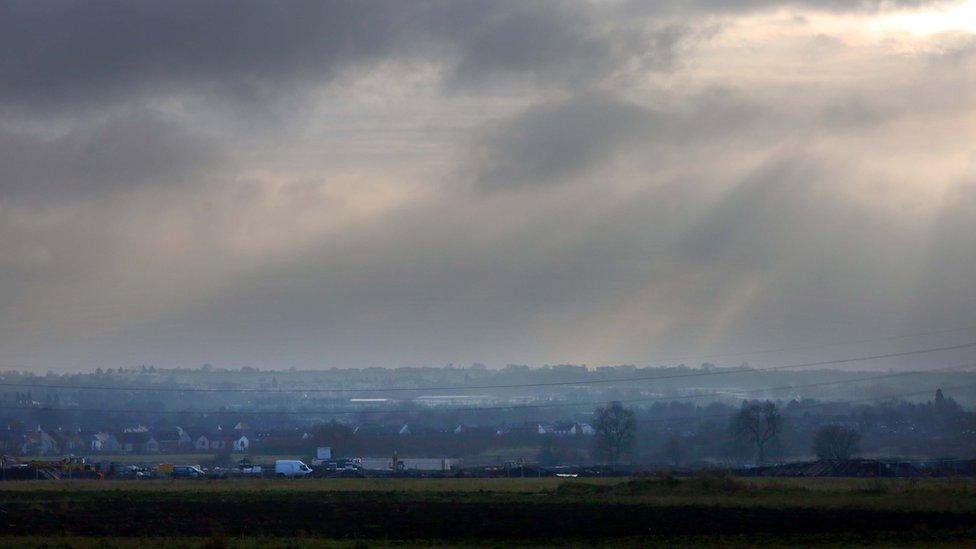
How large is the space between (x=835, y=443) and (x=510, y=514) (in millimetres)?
74620

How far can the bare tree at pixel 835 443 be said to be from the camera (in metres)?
110

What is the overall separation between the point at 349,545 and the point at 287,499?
74.2 ft

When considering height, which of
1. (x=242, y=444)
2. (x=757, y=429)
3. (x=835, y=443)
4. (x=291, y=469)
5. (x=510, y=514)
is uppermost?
(x=757, y=429)

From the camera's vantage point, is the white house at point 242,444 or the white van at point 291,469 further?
the white house at point 242,444

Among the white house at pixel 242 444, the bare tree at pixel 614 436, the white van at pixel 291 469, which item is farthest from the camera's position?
the white house at pixel 242 444

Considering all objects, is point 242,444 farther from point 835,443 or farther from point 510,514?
point 510,514

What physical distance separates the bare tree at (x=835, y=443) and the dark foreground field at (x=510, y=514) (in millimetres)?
46267

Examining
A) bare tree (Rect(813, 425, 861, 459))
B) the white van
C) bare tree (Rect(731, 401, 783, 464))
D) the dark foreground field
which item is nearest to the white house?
the white van

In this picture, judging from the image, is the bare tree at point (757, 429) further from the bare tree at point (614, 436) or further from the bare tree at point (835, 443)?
the bare tree at point (614, 436)

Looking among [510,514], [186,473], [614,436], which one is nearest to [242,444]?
[614,436]

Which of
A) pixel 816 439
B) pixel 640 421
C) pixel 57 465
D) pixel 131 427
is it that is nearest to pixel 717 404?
pixel 640 421

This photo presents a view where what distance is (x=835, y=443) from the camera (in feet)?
363

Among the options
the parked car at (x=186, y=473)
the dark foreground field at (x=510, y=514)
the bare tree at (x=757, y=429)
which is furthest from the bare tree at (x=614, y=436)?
the dark foreground field at (x=510, y=514)

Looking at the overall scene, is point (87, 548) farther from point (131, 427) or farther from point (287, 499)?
point (131, 427)
